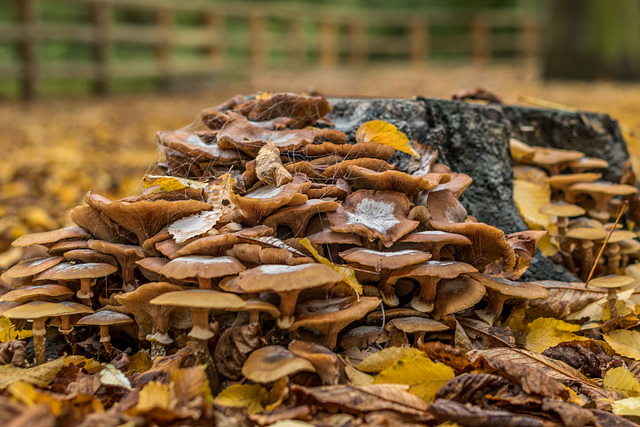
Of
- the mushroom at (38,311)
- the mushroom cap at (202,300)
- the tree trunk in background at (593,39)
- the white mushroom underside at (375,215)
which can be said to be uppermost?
the tree trunk in background at (593,39)

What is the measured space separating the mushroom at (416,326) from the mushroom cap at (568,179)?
1.51 metres

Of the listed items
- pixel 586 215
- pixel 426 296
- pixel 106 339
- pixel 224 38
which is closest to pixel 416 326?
pixel 426 296

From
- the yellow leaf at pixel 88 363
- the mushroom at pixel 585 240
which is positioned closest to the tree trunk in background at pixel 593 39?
the mushroom at pixel 585 240

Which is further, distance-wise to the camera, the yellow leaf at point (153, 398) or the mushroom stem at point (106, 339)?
the mushroom stem at point (106, 339)

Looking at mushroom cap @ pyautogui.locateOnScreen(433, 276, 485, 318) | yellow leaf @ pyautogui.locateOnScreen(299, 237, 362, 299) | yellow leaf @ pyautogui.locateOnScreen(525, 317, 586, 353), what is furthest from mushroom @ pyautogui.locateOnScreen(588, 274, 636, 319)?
yellow leaf @ pyautogui.locateOnScreen(299, 237, 362, 299)

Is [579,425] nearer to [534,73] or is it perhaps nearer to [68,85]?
[534,73]

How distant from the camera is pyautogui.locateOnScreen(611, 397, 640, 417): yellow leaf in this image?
5.96 ft

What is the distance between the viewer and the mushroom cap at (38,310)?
1914 mm

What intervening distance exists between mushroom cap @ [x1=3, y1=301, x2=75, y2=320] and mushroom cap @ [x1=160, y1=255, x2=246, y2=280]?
441 mm

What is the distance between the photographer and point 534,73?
17.2 meters

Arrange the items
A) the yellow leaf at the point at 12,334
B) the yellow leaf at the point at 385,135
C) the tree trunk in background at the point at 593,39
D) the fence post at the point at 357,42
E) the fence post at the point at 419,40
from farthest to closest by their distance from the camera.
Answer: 1. the fence post at the point at 357,42
2. the fence post at the point at 419,40
3. the tree trunk in background at the point at 593,39
4. the yellow leaf at the point at 385,135
5. the yellow leaf at the point at 12,334

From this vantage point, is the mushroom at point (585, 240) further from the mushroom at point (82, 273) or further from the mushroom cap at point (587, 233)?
the mushroom at point (82, 273)

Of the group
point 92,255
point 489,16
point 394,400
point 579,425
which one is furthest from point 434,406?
point 489,16

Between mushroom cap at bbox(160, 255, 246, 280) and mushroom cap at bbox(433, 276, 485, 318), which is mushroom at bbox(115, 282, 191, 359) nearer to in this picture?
mushroom cap at bbox(160, 255, 246, 280)
